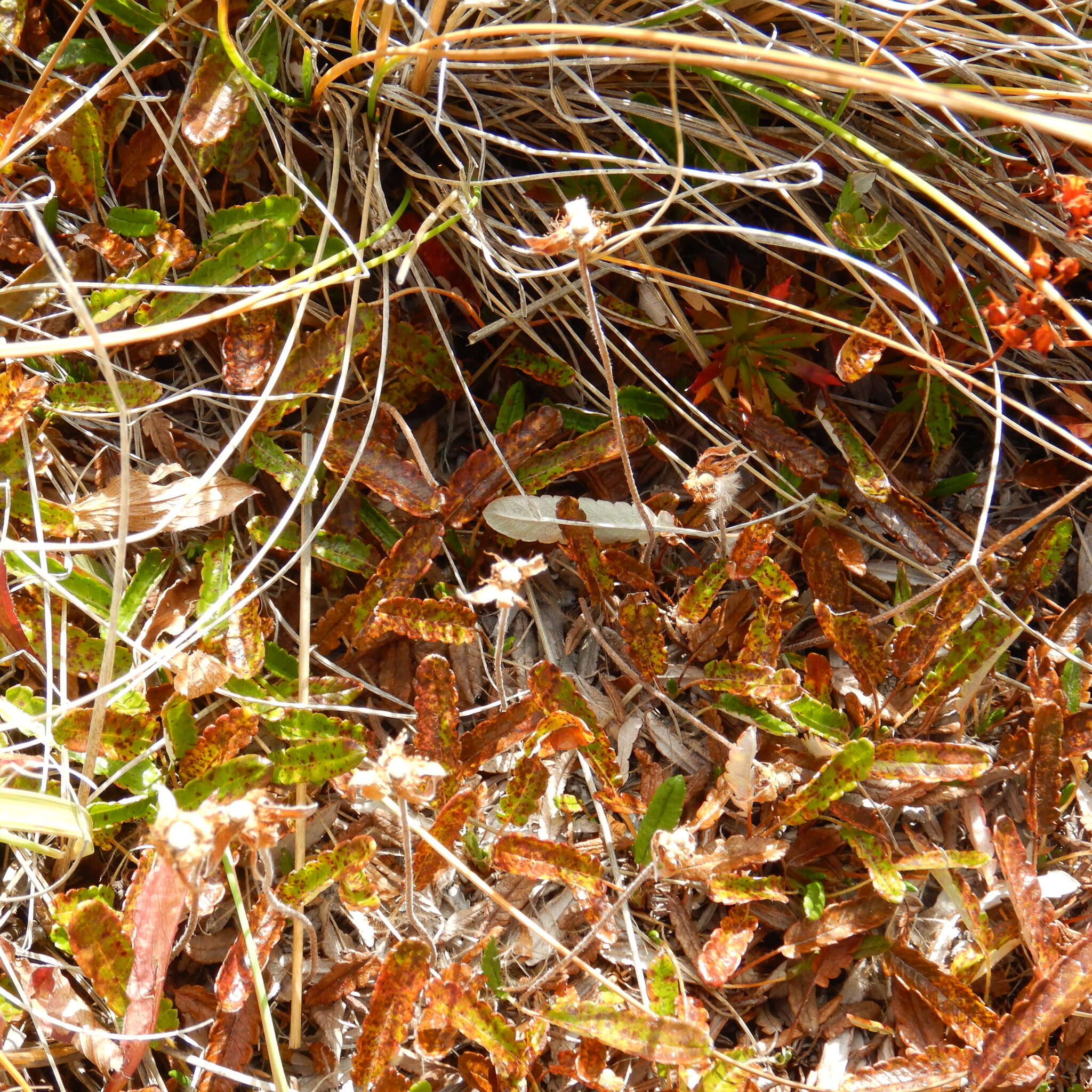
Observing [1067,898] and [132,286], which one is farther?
[1067,898]

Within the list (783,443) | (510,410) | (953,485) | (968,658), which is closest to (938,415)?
(953,485)

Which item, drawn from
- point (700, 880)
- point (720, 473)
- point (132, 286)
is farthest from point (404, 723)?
point (132, 286)

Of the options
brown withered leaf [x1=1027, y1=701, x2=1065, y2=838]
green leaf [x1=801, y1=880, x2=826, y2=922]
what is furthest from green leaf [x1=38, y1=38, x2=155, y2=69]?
brown withered leaf [x1=1027, y1=701, x2=1065, y2=838]

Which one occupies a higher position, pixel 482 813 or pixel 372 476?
pixel 372 476

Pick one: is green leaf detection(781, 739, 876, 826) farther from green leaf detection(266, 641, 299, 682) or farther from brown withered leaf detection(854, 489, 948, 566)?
green leaf detection(266, 641, 299, 682)

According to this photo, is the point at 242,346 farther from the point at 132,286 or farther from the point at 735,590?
the point at 735,590

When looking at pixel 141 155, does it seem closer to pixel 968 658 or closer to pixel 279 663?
pixel 279 663

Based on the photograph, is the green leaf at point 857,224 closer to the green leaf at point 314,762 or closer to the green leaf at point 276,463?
the green leaf at point 276,463
